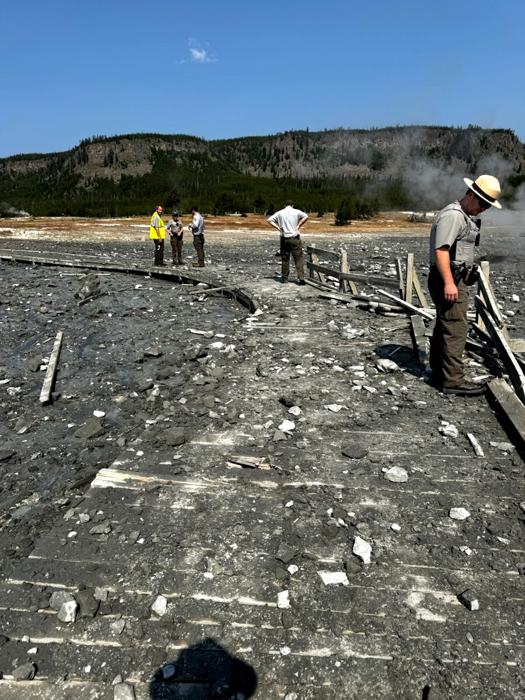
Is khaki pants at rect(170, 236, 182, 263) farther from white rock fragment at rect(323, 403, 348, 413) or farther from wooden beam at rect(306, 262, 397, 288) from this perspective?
white rock fragment at rect(323, 403, 348, 413)

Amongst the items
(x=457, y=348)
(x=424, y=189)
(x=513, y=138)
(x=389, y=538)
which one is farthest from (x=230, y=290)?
(x=513, y=138)

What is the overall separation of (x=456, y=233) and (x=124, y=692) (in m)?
4.57

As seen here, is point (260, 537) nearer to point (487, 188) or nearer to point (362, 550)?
point (362, 550)

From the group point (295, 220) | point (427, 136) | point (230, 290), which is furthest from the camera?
point (427, 136)

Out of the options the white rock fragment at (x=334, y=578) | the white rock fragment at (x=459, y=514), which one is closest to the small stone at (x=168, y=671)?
the white rock fragment at (x=334, y=578)

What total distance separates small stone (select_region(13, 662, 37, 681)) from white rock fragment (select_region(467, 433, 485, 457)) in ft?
11.6

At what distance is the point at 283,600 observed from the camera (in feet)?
8.67

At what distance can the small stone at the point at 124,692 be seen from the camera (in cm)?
213

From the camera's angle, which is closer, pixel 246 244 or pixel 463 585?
pixel 463 585

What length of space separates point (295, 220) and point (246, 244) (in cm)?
1868

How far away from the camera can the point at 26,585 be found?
281 centimetres

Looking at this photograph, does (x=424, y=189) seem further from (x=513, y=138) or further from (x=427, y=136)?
(x=427, y=136)

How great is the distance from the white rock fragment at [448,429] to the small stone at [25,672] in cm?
367

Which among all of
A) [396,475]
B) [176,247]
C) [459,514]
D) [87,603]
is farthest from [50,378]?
[176,247]
